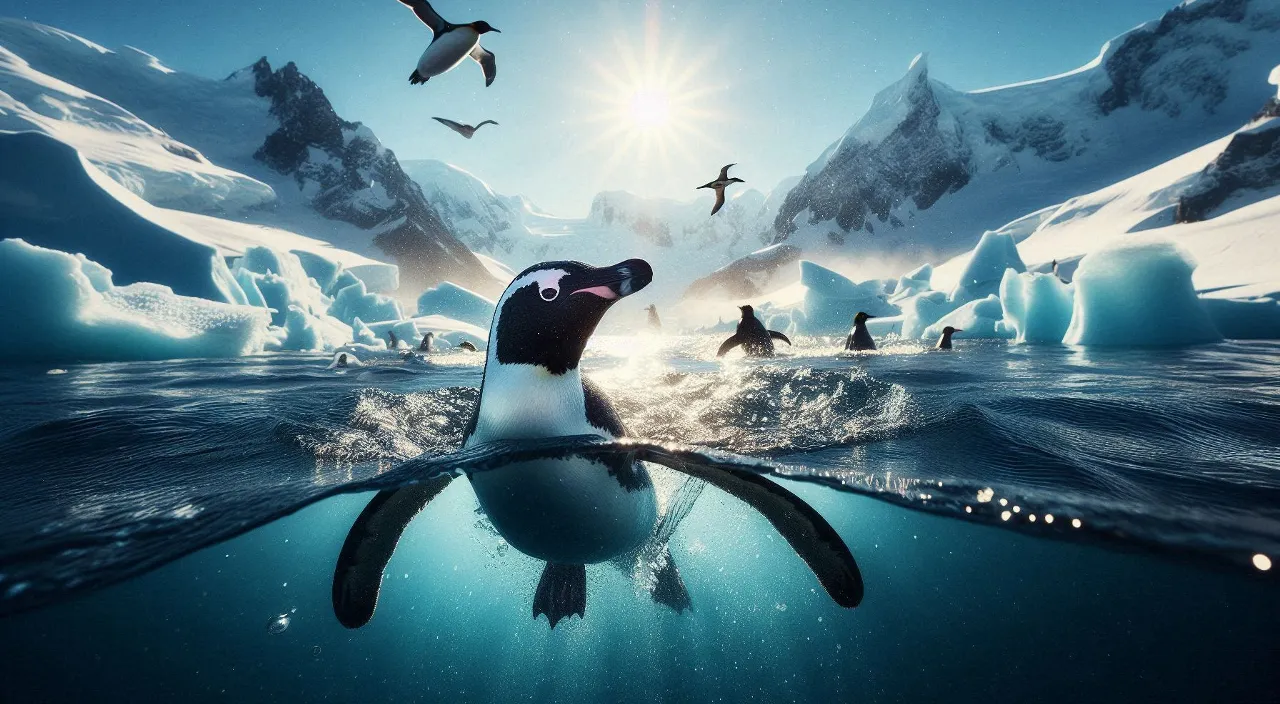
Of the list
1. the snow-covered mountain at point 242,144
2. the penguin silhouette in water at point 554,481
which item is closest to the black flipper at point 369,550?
the penguin silhouette in water at point 554,481

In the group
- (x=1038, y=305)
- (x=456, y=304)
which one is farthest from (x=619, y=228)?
(x=1038, y=305)

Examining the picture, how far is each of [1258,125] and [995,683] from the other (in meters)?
51.8

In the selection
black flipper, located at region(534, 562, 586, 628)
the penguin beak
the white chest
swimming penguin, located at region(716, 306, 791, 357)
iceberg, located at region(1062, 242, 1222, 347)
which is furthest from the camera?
swimming penguin, located at region(716, 306, 791, 357)

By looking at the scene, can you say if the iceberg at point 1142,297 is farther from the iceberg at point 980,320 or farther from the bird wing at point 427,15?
the bird wing at point 427,15

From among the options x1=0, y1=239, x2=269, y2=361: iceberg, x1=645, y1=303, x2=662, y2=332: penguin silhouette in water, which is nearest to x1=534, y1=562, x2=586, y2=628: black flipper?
x1=0, y1=239, x2=269, y2=361: iceberg

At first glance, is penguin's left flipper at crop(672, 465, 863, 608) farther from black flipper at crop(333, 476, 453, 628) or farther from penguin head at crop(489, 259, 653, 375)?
black flipper at crop(333, 476, 453, 628)

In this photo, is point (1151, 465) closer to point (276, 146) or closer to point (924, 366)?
point (924, 366)

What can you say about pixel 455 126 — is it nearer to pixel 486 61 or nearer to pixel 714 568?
pixel 486 61

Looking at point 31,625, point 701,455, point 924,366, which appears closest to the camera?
point 31,625

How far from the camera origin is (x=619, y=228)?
126 metres

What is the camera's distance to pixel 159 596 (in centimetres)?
258

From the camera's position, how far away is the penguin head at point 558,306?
2613 millimetres

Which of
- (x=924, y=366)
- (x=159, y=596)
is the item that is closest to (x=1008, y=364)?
(x=924, y=366)

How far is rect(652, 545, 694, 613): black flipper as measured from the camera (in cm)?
322
